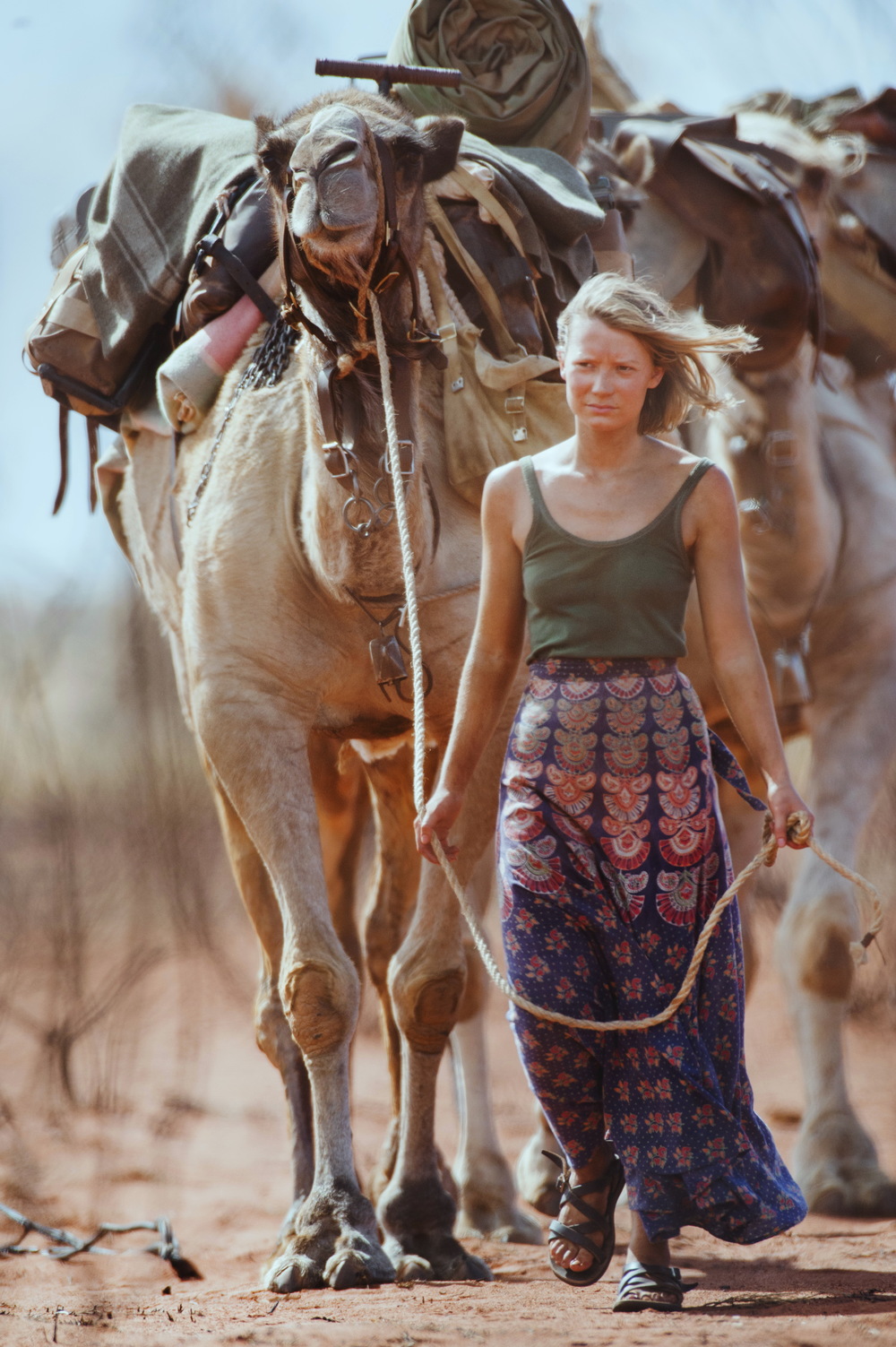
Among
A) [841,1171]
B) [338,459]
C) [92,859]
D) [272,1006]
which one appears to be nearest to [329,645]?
[338,459]

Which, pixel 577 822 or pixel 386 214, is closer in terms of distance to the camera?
pixel 577 822

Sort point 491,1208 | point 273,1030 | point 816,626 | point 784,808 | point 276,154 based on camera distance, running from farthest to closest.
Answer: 1. point 816,626
2. point 491,1208
3. point 273,1030
4. point 276,154
5. point 784,808

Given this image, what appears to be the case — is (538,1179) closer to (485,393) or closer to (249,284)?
(485,393)

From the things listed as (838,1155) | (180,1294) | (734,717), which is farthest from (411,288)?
(838,1155)

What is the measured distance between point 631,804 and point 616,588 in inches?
17.2

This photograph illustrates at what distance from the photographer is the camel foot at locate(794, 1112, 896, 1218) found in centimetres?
512

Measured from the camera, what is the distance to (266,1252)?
489 cm

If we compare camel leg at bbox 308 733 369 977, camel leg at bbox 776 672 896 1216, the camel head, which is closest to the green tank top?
the camel head

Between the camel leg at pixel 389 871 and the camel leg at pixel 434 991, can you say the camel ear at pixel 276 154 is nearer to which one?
the camel leg at pixel 434 991

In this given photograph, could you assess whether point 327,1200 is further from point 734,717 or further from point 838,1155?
point 838,1155

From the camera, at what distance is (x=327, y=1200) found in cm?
389

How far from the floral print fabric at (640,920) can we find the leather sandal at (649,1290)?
11 cm

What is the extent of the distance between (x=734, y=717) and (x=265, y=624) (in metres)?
1.48

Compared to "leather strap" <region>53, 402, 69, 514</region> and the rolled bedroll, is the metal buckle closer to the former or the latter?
the rolled bedroll
